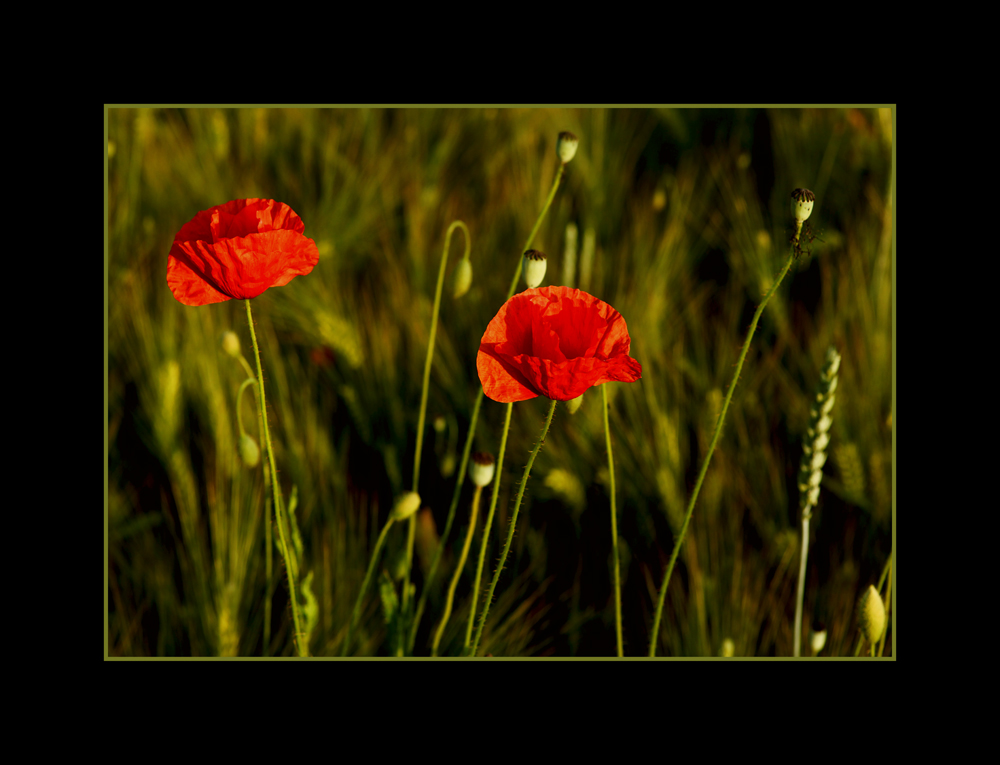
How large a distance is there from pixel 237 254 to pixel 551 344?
9.8 inches

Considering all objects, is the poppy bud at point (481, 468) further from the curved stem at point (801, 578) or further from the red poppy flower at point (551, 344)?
the curved stem at point (801, 578)

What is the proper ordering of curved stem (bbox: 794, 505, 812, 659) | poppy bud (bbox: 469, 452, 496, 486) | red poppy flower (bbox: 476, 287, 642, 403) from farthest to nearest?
1. curved stem (bbox: 794, 505, 812, 659)
2. poppy bud (bbox: 469, 452, 496, 486)
3. red poppy flower (bbox: 476, 287, 642, 403)

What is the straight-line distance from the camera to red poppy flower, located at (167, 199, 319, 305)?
62 centimetres

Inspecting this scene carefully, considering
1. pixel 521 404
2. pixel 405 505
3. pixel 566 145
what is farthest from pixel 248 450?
pixel 566 145

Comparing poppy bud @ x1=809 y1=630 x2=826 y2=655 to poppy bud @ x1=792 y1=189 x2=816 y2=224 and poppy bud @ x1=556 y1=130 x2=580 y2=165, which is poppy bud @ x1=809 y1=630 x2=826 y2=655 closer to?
poppy bud @ x1=792 y1=189 x2=816 y2=224

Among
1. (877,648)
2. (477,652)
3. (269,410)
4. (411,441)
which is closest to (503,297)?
(411,441)

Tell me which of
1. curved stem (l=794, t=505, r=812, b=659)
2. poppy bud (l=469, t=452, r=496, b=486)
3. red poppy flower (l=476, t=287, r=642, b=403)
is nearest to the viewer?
red poppy flower (l=476, t=287, r=642, b=403)

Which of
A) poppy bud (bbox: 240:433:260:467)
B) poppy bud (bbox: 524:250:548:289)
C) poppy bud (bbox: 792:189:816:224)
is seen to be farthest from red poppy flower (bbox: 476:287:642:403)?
poppy bud (bbox: 240:433:260:467)

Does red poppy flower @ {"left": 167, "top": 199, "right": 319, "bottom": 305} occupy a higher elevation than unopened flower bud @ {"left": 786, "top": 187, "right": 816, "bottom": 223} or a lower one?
lower

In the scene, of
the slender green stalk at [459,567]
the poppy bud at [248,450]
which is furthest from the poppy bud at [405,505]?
the poppy bud at [248,450]

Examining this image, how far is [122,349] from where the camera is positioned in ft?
3.15

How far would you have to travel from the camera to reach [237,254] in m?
Result: 0.61

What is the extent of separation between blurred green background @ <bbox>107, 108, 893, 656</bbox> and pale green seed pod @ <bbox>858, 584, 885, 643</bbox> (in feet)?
0.35

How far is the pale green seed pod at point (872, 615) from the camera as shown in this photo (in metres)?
0.76
